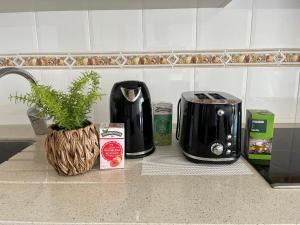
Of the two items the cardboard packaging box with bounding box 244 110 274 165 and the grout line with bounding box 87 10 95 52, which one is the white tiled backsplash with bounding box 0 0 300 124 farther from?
the cardboard packaging box with bounding box 244 110 274 165

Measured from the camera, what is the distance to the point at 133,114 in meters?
0.71

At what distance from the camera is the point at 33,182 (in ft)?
1.99

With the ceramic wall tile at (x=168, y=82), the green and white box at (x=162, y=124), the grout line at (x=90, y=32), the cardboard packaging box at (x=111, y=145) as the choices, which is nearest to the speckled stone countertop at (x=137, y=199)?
the cardboard packaging box at (x=111, y=145)

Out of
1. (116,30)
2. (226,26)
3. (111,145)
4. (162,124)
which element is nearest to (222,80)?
(226,26)

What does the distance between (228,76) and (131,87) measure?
497mm

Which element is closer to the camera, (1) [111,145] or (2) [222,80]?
(1) [111,145]

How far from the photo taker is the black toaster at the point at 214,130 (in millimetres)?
656

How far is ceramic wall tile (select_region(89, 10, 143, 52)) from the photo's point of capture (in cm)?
97

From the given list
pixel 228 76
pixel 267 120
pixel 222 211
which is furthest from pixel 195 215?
pixel 228 76

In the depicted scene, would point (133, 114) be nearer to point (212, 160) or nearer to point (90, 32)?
point (212, 160)

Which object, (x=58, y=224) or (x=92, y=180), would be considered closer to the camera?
(x=58, y=224)

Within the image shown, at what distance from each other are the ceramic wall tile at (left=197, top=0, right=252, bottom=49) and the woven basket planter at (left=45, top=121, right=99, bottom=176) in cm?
62

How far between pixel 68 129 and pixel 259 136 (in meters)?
0.54

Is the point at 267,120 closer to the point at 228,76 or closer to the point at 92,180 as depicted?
the point at 228,76
